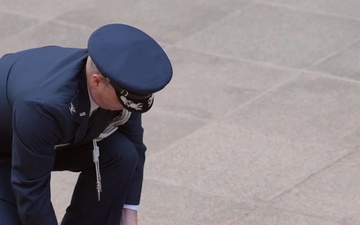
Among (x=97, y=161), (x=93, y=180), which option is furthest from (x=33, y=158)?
(x=93, y=180)

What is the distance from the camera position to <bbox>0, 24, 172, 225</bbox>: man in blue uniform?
155 inches

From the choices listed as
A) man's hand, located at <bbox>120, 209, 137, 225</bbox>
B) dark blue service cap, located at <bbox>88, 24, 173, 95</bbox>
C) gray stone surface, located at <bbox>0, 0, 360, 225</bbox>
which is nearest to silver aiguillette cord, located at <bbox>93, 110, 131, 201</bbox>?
man's hand, located at <bbox>120, 209, 137, 225</bbox>

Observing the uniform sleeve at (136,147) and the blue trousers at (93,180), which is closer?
the blue trousers at (93,180)

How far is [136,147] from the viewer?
183 inches

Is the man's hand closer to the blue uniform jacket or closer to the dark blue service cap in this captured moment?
the blue uniform jacket

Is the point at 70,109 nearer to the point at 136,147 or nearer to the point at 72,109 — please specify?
the point at 72,109

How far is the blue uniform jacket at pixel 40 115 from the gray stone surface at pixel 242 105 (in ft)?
4.50

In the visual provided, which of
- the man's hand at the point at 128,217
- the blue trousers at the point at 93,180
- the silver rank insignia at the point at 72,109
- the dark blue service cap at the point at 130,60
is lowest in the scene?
the man's hand at the point at 128,217

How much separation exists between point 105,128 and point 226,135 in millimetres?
2018

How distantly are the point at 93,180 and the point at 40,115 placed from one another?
75 centimetres

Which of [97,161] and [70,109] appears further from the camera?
[97,161]

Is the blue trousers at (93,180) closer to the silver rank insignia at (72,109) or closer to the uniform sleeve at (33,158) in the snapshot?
the uniform sleeve at (33,158)

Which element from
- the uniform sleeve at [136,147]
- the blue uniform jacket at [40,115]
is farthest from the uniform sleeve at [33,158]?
the uniform sleeve at [136,147]

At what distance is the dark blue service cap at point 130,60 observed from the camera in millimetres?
3893
